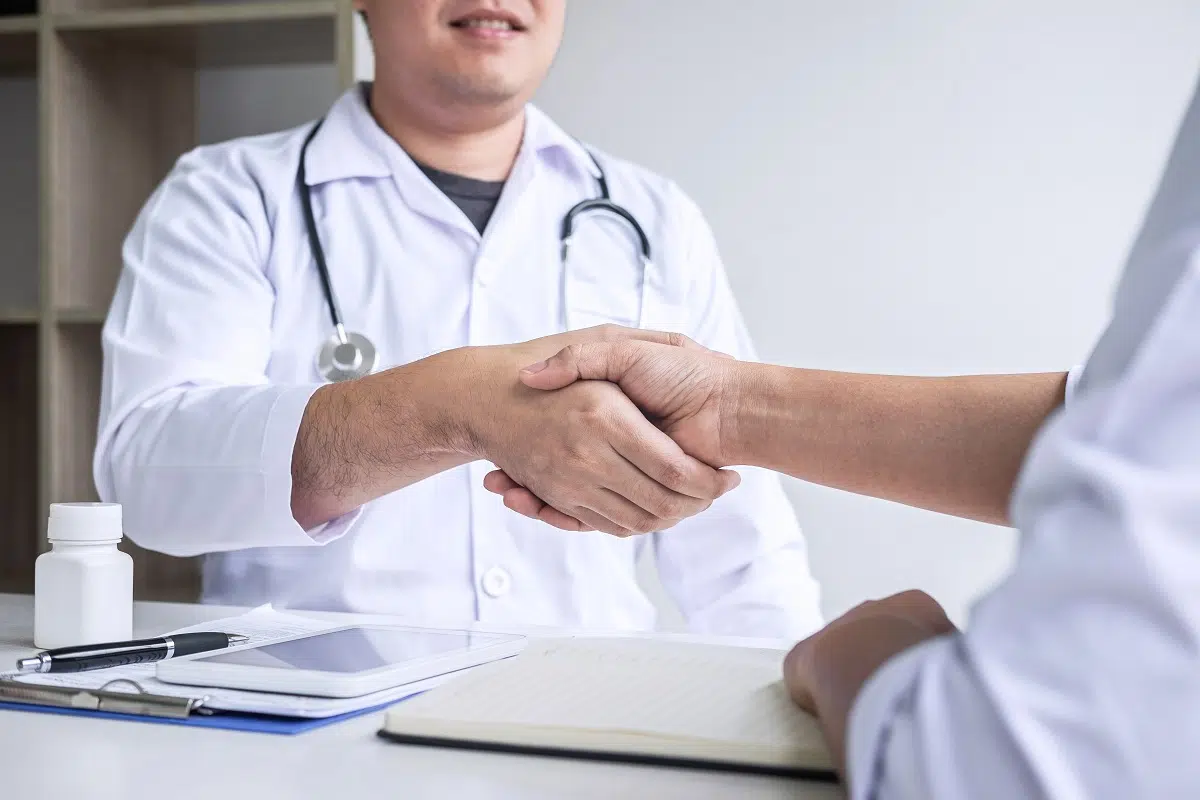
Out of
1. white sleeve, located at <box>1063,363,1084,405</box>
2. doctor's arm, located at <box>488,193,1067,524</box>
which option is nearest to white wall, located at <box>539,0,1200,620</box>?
doctor's arm, located at <box>488,193,1067,524</box>

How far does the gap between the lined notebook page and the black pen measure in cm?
24

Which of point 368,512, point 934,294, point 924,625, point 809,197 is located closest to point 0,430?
point 368,512

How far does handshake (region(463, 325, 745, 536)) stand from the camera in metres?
1.10

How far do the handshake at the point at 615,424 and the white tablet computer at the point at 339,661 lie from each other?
0.26 meters

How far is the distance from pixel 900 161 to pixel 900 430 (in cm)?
122

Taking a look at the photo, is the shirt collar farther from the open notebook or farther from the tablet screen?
the open notebook

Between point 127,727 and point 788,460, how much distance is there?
0.62 meters

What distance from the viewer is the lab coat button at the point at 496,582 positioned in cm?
142

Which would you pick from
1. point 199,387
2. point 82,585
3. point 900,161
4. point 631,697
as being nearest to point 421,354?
point 199,387

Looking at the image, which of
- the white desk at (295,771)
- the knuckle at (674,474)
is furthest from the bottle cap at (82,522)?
the knuckle at (674,474)

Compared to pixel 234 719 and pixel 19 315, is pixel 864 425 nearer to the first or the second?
pixel 234 719

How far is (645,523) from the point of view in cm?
117

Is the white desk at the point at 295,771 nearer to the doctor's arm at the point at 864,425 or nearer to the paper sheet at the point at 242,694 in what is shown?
the paper sheet at the point at 242,694

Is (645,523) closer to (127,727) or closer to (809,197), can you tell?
(127,727)
